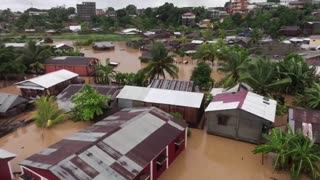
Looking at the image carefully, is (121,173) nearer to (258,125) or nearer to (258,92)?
(258,125)

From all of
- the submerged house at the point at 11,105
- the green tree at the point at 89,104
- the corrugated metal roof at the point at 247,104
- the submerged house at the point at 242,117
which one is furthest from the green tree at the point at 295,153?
the submerged house at the point at 11,105

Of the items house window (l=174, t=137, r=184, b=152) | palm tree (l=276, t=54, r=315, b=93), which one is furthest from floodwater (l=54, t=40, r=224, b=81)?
house window (l=174, t=137, r=184, b=152)

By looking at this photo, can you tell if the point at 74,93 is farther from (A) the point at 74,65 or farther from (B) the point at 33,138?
(A) the point at 74,65

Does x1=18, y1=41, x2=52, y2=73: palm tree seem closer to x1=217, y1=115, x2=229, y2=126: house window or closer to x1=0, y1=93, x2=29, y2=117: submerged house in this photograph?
x1=0, y1=93, x2=29, y2=117: submerged house

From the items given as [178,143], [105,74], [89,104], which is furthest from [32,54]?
[178,143]

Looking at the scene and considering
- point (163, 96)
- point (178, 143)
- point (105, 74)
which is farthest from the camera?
point (105, 74)

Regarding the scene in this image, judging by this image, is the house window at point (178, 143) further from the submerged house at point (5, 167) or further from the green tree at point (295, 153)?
the submerged house at point (5, 167)
